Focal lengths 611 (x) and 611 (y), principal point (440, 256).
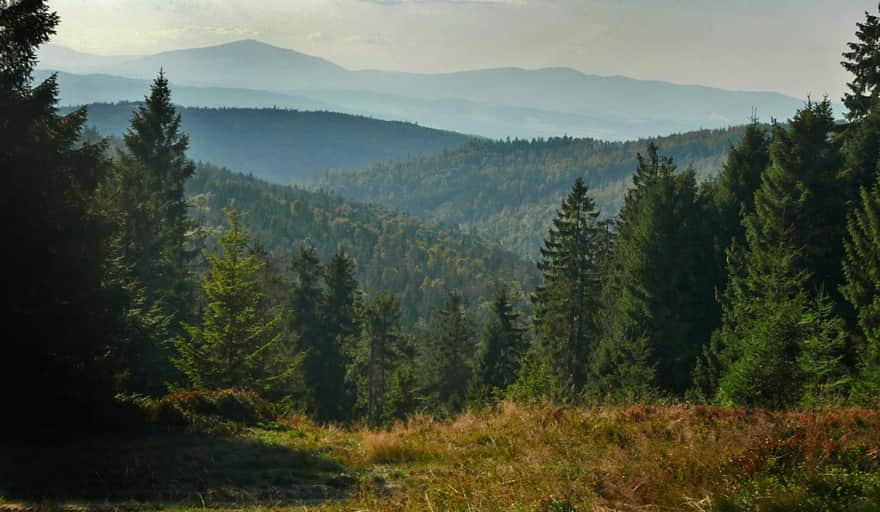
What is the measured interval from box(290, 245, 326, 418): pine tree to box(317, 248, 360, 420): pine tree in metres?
0.07

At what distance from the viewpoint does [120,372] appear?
14648mm

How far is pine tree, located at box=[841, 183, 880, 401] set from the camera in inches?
775

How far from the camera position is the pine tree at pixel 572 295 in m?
38.4

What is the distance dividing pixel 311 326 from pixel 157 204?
1403cm

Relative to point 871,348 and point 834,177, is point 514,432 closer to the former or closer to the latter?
point 871,348

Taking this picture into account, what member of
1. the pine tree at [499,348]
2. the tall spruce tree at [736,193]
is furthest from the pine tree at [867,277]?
the pine tree at [499,348]

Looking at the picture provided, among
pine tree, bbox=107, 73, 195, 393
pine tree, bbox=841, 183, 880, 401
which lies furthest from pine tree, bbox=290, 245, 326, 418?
pine tree, bbox=841, 183, 880, 401

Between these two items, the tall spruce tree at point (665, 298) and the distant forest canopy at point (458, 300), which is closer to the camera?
the distant forest canopy at point (458, 300)

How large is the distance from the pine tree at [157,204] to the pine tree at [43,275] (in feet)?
56.0

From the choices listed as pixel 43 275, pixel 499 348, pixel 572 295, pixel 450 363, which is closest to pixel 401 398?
pixel 499 348

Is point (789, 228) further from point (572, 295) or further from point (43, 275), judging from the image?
point (43, 275)

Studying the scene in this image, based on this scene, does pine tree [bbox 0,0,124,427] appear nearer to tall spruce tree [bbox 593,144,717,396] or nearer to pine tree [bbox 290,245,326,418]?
tall spruce tree [bbox 593,144,717,396]

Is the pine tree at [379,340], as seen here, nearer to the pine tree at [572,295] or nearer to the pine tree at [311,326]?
the pine tree at [311,326]

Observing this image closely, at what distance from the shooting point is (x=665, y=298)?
3109 cm
